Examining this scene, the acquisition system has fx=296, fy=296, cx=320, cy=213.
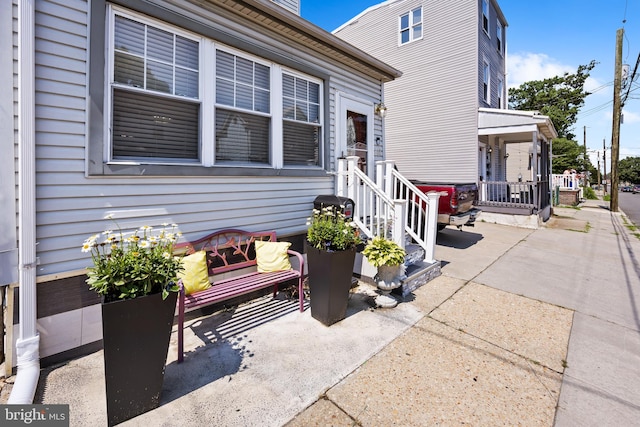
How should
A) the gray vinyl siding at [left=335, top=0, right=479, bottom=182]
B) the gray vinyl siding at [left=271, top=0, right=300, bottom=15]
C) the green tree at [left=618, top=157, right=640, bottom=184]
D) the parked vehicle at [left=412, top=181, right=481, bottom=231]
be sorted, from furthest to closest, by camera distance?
the green tree at [left=618, top=157, right=640, bottom=184], the gray vinyl siding at [left=335, top=0, right=479, bottom=182], the parked vehicle at [left=412, top=181, right=481, bottom=231], the gray vinyl siding at [left=271, top=0, right=300, bottom=15]

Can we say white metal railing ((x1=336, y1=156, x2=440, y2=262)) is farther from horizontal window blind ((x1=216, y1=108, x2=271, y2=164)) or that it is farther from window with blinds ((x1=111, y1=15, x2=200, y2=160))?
window with blinds ((x1=111, y1=15, x2=200, y2=160))

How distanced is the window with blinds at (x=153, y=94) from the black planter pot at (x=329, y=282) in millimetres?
1854

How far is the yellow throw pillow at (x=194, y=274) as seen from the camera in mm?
2795

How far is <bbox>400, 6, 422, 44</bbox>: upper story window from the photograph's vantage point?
11523 millimetres

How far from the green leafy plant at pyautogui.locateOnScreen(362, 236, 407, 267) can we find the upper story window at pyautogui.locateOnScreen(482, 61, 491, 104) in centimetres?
1061

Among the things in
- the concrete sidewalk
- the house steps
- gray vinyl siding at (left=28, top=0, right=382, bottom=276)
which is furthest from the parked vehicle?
gray vinyl siding at (left=28, top=0, right=382, bottom=276)

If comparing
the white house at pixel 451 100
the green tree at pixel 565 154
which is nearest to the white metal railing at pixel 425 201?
the white house at pixel 451 100

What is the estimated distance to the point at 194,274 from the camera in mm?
2855

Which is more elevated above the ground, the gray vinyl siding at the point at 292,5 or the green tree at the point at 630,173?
the green tree at the point at 630,173

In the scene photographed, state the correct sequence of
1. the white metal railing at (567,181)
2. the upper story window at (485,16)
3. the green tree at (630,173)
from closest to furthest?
the upper story window at (485,16)
the white metal railing at (567,181)
the green tree at (630,173)

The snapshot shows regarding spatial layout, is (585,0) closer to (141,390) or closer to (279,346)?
(279,346)

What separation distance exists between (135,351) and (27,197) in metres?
1.54

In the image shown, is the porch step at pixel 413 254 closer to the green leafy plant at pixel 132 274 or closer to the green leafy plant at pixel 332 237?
the green leafy plant at pixel 332 237

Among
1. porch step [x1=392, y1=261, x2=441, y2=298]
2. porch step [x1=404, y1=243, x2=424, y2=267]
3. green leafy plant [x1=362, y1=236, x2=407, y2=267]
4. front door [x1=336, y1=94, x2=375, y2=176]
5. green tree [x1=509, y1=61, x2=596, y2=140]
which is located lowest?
porch step [x1=392, y1=261, x2=441, y2=298]
